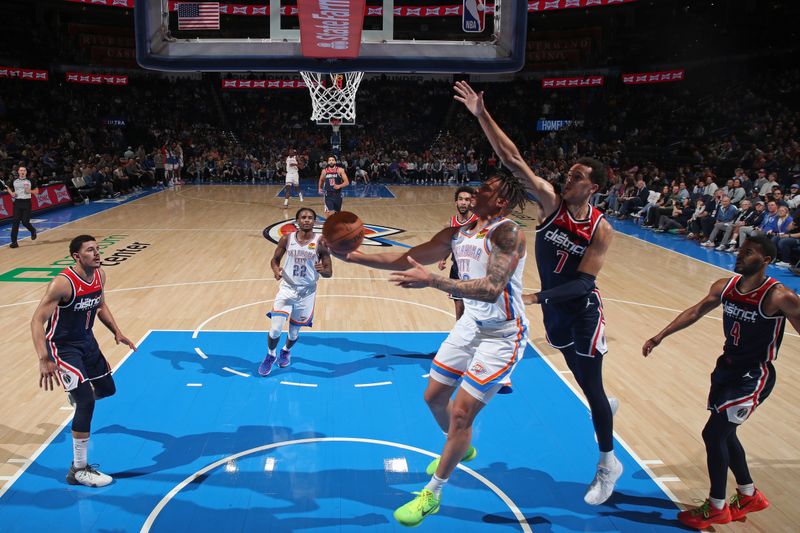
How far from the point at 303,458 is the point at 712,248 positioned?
12.3 m

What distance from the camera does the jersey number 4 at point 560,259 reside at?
4215 mm

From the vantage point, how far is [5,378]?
20.8 feet

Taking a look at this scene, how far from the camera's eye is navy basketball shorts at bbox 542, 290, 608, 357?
4250 mm

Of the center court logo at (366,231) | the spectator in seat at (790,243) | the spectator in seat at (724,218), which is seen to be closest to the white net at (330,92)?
the center court logo at (366,231)

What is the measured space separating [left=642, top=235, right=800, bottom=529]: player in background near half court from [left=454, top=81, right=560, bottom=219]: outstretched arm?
1.20 m

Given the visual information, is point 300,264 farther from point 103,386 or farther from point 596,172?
point 596,172

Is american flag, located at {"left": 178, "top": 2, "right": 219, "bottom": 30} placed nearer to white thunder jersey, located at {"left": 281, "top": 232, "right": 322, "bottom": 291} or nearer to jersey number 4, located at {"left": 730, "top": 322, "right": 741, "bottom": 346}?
white thunder jersey, located at {"left": 281, "top": 232, "right": 322, "bottom": 291}

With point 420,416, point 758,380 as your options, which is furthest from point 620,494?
point 420,416

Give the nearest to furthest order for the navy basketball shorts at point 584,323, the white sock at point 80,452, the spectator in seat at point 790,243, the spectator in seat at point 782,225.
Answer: the navy basketball shorts at point 584,323
the white sock at point 80,452
the spectator in seat at point 790,243
the spectator in seat at point 782,225

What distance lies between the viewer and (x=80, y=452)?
4406 mm

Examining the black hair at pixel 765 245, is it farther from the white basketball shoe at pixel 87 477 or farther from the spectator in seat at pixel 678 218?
the spectator in seat at pixel 678 218

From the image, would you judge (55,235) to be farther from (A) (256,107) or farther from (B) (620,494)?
(A) (256,107)

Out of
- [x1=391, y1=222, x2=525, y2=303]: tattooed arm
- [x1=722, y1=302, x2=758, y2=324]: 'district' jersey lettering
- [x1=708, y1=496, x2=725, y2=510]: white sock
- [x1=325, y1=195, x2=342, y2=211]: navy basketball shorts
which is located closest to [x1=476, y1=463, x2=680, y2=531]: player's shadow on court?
[x1=708, y1=496, x2=725, y2=510]: white sock

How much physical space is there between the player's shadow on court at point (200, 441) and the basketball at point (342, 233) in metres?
2.47
